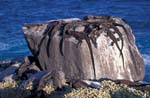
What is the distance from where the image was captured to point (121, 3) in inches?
1182

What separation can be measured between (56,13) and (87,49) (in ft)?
50.1

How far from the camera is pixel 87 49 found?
476 inches

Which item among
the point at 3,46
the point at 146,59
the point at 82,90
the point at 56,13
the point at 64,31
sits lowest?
the point at 146,59

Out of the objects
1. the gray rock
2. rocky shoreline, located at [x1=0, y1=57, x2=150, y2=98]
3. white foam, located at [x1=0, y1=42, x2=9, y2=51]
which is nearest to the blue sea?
white foam, located at [x1=0, y1=42, x2=9, y2=51]

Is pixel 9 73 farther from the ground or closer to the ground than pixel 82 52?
closer to the ground

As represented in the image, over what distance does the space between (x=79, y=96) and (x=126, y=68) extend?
3.51m

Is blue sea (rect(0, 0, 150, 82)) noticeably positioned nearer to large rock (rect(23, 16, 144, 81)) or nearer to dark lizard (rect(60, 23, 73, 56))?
large rock (rect(23, 16, 144, 81))

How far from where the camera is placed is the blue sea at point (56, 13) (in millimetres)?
20500

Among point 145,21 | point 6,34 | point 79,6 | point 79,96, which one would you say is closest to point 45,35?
point 79,96

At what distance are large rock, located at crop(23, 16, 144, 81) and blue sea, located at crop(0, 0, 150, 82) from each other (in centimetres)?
603

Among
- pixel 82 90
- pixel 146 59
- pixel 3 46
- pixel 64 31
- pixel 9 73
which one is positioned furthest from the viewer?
pixel 3 46

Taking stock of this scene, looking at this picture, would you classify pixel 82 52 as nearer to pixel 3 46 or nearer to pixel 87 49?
pixel 87 49

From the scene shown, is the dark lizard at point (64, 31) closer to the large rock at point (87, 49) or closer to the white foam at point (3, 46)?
the large rock at point (87, 49)

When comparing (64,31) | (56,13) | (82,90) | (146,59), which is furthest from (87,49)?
(56,13)
